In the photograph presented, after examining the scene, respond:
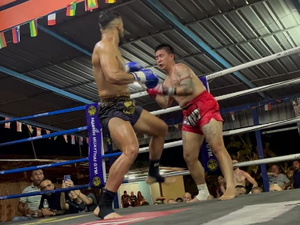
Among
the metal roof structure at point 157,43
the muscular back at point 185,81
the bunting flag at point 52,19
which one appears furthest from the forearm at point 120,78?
the metal roof structure at point 157,43

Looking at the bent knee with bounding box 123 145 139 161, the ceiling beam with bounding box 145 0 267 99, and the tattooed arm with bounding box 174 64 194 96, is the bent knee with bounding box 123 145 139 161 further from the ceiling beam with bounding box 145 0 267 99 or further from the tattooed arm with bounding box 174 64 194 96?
the ceiling beam with bounding box 145 0 267 99

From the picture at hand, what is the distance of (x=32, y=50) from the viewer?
21.4 feet

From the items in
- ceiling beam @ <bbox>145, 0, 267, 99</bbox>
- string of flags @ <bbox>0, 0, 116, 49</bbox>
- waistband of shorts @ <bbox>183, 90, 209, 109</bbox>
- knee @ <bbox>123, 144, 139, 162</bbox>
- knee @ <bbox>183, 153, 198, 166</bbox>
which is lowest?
knee @ <bbox>183, 153, 198, 166</bbox>

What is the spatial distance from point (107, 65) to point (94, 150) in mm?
1316

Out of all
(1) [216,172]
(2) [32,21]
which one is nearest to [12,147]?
(2) [32,21]

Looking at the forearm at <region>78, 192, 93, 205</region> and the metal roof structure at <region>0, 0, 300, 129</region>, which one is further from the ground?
the metal roof structure at <region>0, 0, 300, 129</region>

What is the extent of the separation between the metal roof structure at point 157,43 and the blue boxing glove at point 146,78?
3.39m

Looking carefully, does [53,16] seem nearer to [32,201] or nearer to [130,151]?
[32,201]

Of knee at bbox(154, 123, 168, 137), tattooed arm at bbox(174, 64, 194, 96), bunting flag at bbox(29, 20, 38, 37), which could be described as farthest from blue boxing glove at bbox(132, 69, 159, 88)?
bunting flag at bbox(29, 20, 38, 37)

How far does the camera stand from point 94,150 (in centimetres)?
311

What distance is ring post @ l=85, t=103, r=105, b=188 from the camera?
306 cm

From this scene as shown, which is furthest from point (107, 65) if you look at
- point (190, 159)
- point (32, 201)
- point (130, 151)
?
point (32, 201)

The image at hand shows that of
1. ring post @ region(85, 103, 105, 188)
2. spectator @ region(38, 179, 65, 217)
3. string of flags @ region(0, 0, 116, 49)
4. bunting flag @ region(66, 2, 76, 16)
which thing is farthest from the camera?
bunting flag @ region(66, 2, 76, 16)

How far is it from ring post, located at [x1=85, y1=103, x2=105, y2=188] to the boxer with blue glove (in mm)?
888
